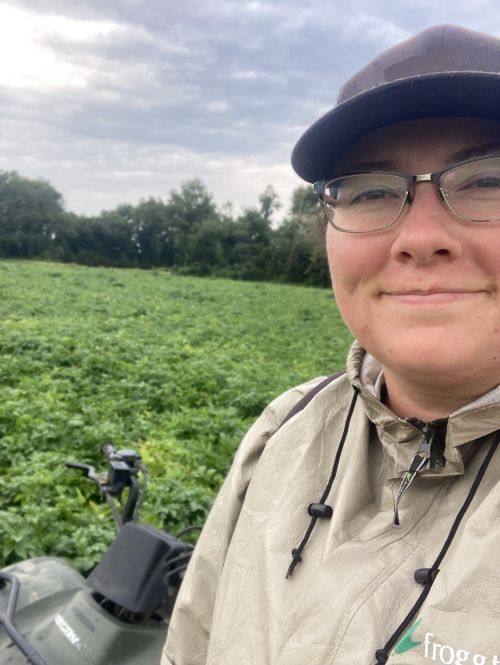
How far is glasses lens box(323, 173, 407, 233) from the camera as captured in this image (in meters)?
1.39

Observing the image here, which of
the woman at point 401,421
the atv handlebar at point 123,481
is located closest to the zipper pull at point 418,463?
the woman at point 401,421

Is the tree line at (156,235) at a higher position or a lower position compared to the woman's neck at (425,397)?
higher

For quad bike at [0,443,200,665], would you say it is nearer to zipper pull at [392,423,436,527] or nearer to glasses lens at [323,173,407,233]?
zipper pull at [392,423,436,527]

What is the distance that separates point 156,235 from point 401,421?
86105 mm

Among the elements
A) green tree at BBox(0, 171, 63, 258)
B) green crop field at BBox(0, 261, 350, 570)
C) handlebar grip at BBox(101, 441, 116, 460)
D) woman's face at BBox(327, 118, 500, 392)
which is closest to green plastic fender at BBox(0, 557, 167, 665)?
handlebar grip at BBox(101, 441, 116, 460)

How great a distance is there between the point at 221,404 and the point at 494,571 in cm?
791

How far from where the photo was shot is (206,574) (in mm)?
1725

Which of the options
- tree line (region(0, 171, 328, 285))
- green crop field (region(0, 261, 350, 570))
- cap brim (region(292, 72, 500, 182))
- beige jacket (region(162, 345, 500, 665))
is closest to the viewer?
beige jacket (region(162, 345, 500, 665))

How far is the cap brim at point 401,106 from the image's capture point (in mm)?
1250

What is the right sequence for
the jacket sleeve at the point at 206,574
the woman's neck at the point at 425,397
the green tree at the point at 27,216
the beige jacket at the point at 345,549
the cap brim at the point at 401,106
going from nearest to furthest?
the beige jacket at the point at 345,549
the cap brim at the point at 401,106
the woman's neck at the point at 425,397
the jacket sleeve at the point at 206,574
the green tree at the point at 27,216

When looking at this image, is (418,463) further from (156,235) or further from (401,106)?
(156,235)

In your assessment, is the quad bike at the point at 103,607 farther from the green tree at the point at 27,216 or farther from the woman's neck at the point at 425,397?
A: the green tree at the point at 27,216

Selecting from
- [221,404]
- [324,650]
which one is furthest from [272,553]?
[221,404]

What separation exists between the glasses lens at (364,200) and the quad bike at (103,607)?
1.19 m
